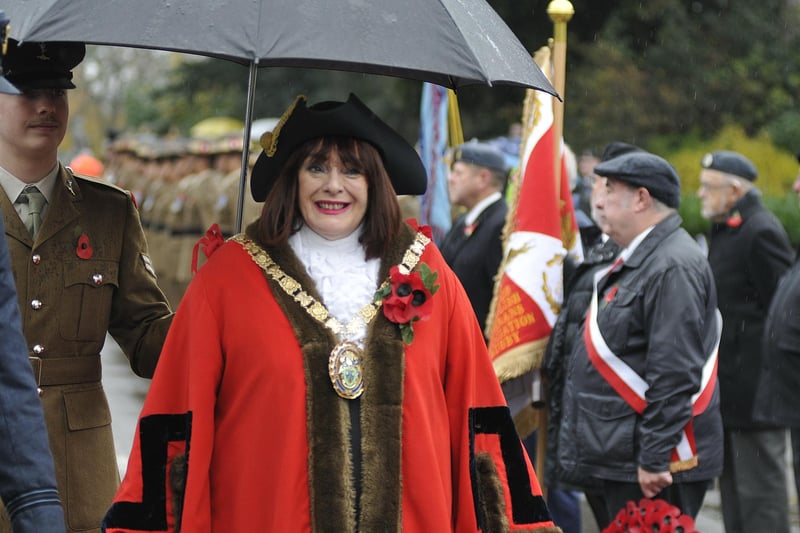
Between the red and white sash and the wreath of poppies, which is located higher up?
the red and white sash

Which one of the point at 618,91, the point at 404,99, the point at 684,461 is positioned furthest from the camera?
the point at 404,99

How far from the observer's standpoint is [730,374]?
721 centimetres

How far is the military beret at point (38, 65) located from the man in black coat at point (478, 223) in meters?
3.65

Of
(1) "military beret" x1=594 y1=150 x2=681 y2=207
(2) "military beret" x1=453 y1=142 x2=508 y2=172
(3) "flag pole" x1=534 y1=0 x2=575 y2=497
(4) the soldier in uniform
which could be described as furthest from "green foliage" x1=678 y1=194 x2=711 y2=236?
(4) the soldier in uniform

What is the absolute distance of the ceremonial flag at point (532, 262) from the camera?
20.6ft

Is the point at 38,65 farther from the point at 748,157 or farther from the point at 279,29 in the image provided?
the point at 748,157

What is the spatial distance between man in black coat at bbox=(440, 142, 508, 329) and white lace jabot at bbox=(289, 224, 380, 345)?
3.37m

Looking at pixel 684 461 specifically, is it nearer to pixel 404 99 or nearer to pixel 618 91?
pixel 618 91

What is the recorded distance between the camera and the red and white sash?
17.7 ft

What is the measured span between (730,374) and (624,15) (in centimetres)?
1495

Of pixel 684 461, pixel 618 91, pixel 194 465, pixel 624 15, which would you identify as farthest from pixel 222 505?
pixel 624 15

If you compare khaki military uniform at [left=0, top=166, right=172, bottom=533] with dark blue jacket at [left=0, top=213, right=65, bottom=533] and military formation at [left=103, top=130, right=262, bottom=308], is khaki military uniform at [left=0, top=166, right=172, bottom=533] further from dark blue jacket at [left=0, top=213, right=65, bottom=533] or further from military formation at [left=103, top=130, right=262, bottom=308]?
military formation at [left=103, top=130, right=262, bottom=308]

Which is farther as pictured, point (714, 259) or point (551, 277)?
point (714, 259)

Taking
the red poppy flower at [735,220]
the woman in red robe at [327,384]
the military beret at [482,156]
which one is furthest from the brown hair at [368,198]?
the red poppy flower at [735,220]
